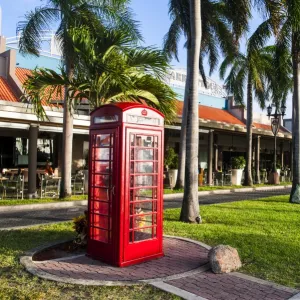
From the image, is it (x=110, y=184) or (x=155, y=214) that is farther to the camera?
(x=155, y=214)

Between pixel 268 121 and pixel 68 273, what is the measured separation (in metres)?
37.7

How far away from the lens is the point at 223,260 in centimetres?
555

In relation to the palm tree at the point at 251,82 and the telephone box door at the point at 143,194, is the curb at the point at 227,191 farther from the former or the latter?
the telephone box door at the point at 143,194

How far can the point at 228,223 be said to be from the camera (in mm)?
9672

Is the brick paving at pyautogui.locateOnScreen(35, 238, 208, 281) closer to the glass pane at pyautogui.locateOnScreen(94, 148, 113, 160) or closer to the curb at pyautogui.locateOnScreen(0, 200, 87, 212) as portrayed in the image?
the glass pane at pyautogui.locateOnScreen(94, 148, 113, 160)

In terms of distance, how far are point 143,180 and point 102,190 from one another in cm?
69

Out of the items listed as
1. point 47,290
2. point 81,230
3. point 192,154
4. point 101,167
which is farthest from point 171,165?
point 47,290

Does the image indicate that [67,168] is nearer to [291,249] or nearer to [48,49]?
[291,249]

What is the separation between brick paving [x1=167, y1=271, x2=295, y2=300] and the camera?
4.72 meters

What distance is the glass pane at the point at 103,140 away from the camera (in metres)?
5.89

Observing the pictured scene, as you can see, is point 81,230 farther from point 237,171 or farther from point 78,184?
point 237,171

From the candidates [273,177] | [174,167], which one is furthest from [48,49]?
[273,177]

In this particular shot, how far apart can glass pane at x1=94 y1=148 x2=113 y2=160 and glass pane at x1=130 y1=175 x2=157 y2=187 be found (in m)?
0.51

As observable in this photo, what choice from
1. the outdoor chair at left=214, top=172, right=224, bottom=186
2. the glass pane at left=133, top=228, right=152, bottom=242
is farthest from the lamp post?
the glass pane at left=133, top=228, right=152, bottom=242
